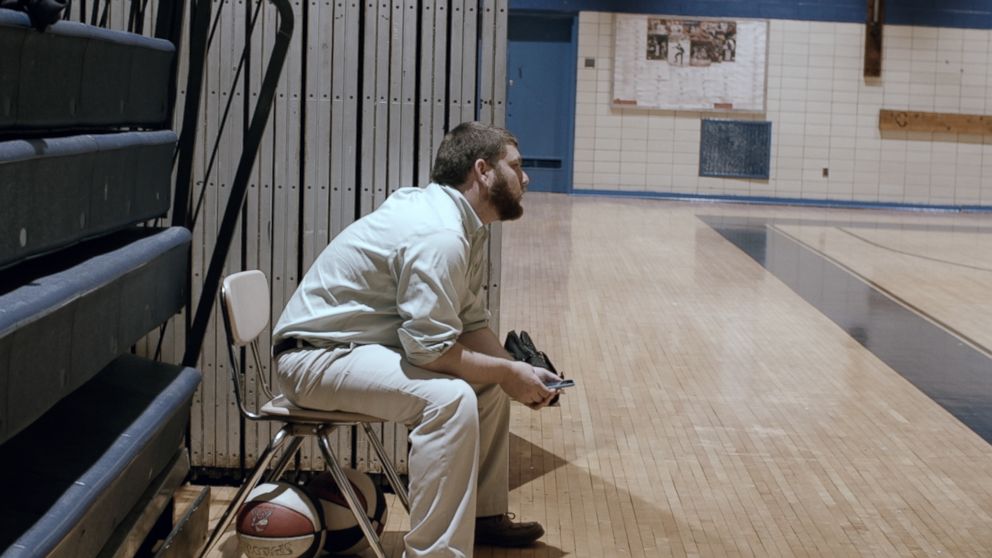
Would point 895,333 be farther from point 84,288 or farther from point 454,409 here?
point 84,288

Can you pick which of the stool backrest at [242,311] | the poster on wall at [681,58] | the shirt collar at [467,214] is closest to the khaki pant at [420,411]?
the stool backrest at [242,311]

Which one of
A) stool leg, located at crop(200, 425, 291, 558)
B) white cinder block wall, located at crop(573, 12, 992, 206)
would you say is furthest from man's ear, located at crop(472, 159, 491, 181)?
white cinder block wall, located at crop(573, 12, 992, 206)

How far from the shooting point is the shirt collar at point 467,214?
3.04 meters

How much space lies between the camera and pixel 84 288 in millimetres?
2027

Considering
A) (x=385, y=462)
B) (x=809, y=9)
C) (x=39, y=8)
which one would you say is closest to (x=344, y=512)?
(x=385, y=462)

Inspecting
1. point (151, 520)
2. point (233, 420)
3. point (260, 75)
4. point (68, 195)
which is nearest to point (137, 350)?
point (233, 420)

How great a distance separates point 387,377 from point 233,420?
1193 millimetres

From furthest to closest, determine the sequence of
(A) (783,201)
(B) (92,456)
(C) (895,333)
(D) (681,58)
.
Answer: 1. (A) (783,201)
2. (D) (681,58)
3. (C) (895,333)
4. (B) (92,456)

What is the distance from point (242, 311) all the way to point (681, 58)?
13075 millimetres

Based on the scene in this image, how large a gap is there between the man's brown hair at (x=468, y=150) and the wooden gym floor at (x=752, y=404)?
3.44ft

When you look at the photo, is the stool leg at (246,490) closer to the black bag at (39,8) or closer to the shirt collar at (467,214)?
the shirt collar at (467,214)

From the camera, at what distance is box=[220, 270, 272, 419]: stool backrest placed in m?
2.83

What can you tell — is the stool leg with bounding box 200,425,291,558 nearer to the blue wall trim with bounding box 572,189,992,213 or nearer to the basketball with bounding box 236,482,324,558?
the basketball with bounding box 236,482,324,558

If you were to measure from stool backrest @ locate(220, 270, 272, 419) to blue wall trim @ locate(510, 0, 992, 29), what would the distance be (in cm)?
1244
